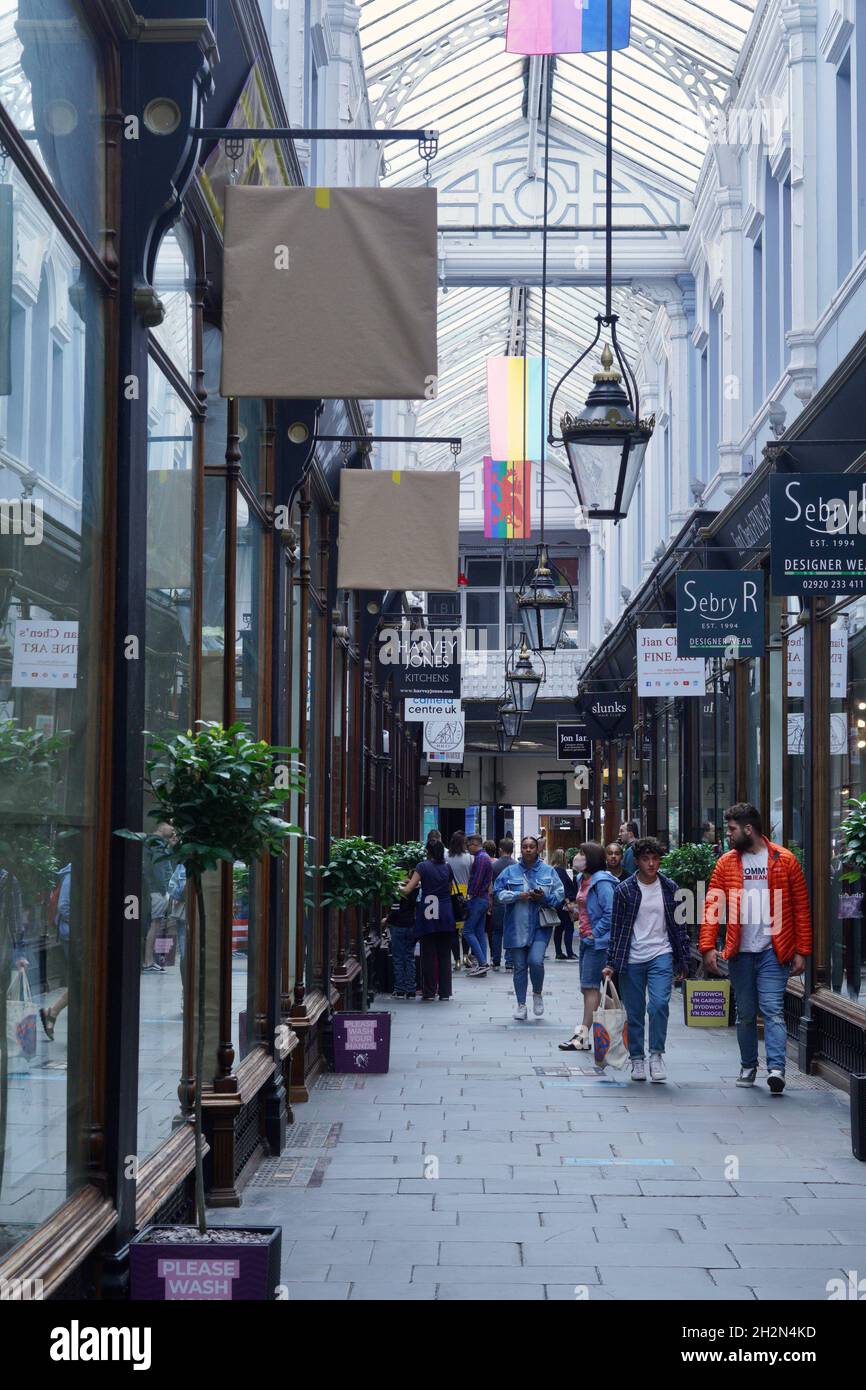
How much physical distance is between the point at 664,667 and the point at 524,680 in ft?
20.2

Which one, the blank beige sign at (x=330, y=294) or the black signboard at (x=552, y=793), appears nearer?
the blank beige sign at (x=330, y=294)

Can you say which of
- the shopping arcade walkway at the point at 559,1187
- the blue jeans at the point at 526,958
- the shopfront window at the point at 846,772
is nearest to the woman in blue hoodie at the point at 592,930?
the shopping arcade walkway at the point at 559,1187

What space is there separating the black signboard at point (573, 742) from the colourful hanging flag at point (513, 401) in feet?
39.5

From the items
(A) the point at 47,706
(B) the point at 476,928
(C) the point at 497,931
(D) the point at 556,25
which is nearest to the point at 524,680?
(C) the point at 497,931

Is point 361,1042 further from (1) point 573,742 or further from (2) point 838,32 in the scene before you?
(1) point 573,742

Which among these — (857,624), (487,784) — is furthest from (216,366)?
(487,784)

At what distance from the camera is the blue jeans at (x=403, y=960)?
18938 mm

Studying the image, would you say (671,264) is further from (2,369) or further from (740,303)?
(2,369)

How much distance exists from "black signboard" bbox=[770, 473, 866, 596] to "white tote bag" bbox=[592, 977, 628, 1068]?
3283 mm

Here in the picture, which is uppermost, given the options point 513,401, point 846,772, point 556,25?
point 513,401

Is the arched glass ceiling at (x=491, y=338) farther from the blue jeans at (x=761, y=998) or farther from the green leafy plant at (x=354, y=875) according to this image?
the blue jeans at (x=761, y=998)

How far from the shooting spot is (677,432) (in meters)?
23.5

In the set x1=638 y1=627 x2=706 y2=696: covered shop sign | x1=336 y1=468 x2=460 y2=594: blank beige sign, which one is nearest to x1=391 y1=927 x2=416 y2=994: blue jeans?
x1=638 y1=627 x2=706 y2=696: covered shop sign

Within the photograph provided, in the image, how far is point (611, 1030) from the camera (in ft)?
39.4
